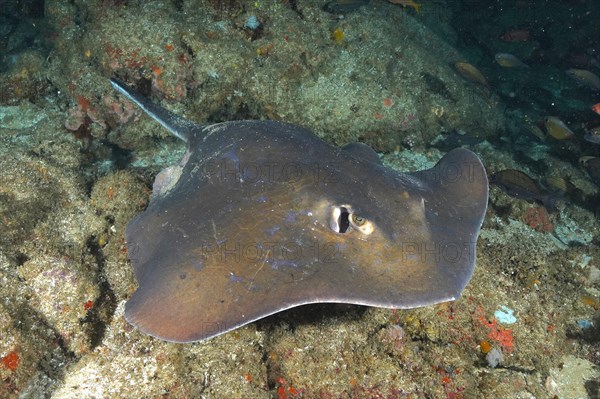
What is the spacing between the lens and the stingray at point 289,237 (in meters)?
2.40

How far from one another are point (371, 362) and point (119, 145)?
580 centimetres

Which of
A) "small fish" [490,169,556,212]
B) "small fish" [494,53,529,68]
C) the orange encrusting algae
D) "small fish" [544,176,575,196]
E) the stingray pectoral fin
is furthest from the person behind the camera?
"small fish" [494,53,529,68]

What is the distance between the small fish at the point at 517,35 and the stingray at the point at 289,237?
45.0 ft

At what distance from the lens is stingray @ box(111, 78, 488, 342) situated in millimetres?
2398

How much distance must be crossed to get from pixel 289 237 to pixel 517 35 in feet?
51.9

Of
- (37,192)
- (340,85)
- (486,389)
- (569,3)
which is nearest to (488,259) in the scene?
(486,389)

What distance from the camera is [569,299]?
14.4 feet

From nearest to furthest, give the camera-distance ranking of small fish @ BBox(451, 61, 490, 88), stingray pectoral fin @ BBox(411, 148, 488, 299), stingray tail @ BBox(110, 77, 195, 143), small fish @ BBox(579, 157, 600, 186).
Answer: stingray pectoral fin @ BBox(411, 148, 488, 299), stingray tail @ BBox(110, 77, 195, 143), small fish @ BBox(579, 157, 600, 186), small fish @ BBox(451, 61, 490, 88)

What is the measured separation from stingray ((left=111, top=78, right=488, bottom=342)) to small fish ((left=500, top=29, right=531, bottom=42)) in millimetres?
13714

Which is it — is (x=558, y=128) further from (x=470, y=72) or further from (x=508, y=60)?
(x=508, y=60)

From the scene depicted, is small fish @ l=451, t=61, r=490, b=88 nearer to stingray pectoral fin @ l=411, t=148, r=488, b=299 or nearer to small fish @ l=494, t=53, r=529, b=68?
small fish @ l=494, t=53, r=529, b=68

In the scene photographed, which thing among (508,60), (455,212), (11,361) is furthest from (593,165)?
(11,361)

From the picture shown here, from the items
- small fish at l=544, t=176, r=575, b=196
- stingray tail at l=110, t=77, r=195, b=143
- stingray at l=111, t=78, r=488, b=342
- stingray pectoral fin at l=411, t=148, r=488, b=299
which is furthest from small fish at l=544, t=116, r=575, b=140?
stingray tail at l=110, t=77, r=195, b=143

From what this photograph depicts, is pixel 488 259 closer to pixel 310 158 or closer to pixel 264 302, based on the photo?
pixel 310 158
